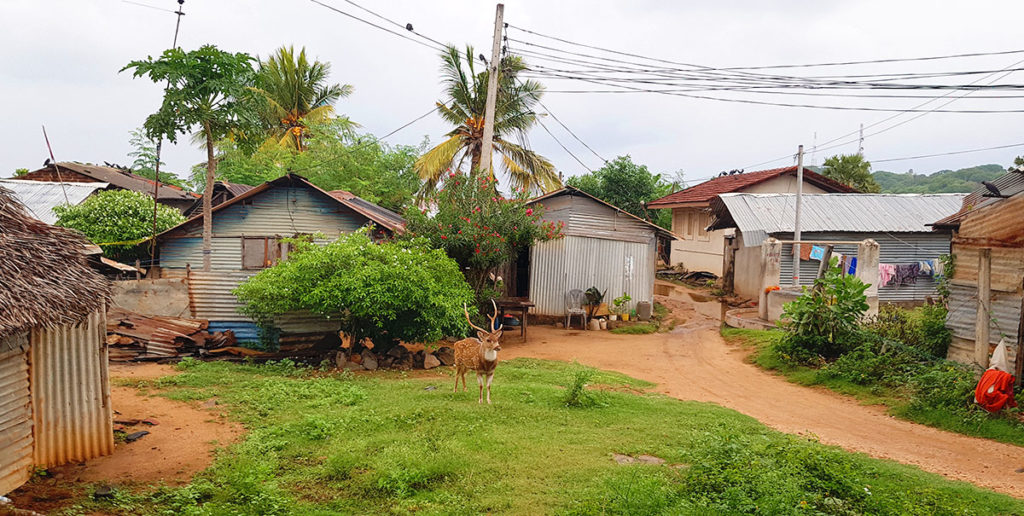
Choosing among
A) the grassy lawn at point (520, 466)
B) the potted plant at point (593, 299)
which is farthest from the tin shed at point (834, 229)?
the grassy lawn at point (520, 466)

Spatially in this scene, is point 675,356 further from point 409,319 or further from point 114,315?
point 114,315

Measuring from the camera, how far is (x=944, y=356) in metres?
12.9

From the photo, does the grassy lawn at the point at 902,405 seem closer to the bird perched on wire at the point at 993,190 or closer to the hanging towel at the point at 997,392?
the hanging towel at the point at 997,392

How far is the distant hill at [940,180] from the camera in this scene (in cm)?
4731

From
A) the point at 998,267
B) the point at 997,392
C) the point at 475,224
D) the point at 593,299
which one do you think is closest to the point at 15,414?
the point at 475,224

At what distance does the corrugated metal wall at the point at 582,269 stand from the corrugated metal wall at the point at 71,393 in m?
13.7

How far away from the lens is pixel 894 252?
81.5 feet

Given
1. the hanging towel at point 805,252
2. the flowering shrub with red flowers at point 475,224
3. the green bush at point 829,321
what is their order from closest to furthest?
the green bush at point 829,321 → the flowering shrub with red flowers at point 475,224 → the hanging towel at point 805,252

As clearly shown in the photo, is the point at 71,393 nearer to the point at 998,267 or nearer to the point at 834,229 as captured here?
the point at 998,267

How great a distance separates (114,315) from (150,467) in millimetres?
7228

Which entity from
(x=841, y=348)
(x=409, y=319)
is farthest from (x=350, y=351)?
(x=841, y=348)

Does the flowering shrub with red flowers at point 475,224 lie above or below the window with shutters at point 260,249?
above

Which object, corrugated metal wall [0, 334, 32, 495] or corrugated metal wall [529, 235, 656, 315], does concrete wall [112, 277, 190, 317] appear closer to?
corrugated metal wall [0, 334, 32, 495]

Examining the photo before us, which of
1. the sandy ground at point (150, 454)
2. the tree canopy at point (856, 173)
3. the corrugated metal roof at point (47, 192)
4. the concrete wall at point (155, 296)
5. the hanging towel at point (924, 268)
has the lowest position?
the sandy ground at point (150, 454)
